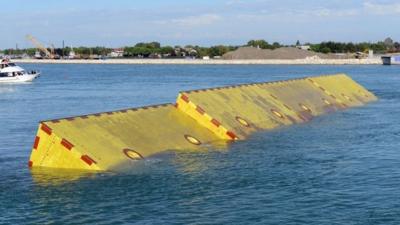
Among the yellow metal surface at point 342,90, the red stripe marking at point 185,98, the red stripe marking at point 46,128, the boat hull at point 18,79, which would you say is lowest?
the boat hull at point 18,79

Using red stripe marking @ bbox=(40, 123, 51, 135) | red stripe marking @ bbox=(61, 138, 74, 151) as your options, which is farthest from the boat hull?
red stripe marking @ bbox=(61, 138, 74, 151)

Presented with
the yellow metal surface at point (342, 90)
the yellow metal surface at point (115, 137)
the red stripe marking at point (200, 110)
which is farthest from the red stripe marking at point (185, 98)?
the yellow metal surface at point (342, 90)

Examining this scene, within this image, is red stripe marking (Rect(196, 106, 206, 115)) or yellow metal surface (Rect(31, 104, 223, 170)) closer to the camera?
yellow metal surface (Rect(31, 104, 223, 170))

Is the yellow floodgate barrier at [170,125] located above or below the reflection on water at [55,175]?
above

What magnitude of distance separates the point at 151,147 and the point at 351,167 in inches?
368

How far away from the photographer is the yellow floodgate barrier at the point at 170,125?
28141 mm

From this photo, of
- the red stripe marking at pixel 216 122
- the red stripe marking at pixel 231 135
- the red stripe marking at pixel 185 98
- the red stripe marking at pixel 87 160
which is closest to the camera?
the red stripe marking at pixel 87 160

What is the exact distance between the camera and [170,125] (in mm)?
35781

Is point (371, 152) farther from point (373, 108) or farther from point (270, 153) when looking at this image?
point (373, 108)

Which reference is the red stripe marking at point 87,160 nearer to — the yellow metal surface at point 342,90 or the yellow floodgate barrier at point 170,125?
the yellow floodgate barrier at point 170,125

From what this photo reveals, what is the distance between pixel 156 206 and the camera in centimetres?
2195

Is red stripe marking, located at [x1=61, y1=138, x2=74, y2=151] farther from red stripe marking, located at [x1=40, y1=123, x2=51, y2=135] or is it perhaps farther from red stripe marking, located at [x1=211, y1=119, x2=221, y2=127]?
red stripe marking, located at [x1=211, y1=119, x2=221, y2=127]

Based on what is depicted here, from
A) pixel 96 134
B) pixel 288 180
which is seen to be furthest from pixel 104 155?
pixel 288 180

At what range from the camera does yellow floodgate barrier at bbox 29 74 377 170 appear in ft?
92.3
